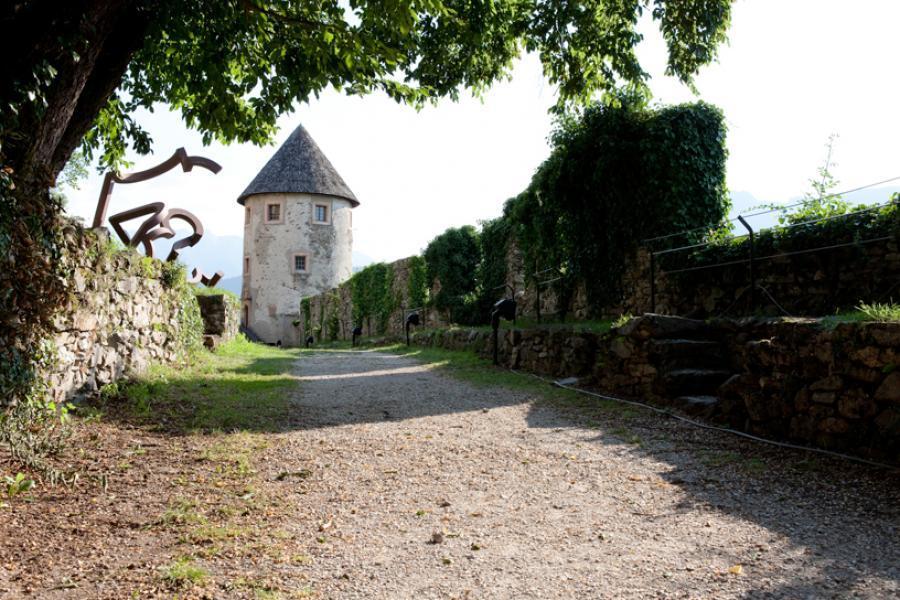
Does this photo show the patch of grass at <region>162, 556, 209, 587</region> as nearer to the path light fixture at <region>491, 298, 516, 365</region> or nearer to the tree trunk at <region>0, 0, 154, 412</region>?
the tree trunk at <region>0, 0, 154, 412</region>

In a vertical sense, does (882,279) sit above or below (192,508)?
above

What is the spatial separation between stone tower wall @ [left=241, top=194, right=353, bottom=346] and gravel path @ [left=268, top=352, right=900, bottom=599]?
3334 centimetres

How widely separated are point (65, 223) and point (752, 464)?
658cm

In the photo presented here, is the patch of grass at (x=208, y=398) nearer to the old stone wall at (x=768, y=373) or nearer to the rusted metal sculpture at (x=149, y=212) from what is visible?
the rusted metal sculpture at (x=149, y=212)

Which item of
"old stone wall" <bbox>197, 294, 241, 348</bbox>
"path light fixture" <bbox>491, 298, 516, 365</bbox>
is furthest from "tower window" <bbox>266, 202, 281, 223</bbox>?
"path light fixture" <bbox>491, 298, 516, 365</bbox>

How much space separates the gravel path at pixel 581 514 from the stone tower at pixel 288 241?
110 feet

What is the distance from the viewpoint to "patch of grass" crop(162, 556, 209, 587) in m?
2.85

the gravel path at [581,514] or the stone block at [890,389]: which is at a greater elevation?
the stone block at [890,389]

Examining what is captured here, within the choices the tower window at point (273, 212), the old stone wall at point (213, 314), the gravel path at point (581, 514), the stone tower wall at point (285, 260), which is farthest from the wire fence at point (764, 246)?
the tower window at point (273, 212)

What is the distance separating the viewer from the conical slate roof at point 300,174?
127 ft

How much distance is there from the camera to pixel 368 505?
411 centimetres

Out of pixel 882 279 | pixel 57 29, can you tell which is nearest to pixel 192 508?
pixel 57 29

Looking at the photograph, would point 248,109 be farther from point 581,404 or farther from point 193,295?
point 581,404

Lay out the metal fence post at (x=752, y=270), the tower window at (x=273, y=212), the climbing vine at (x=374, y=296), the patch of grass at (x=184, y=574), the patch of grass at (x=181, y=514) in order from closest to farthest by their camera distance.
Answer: the patch of grass at (x=184, y=574) → the patch of grass at (x=181, y=514) → the metal fence post at (x=752, y=270) → the climbing vine at (x=374, y=296) → the tower window at (x=273, y=212)
